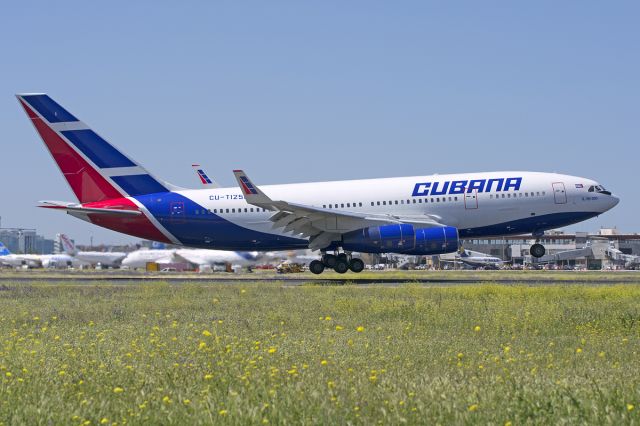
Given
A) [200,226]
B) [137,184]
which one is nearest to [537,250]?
[200,226]

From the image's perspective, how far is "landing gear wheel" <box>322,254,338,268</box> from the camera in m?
40.9

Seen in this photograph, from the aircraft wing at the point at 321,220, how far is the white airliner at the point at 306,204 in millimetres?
54

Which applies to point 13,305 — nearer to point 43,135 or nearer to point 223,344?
point 223,344

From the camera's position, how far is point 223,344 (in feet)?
41.9

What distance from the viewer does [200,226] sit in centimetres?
4125

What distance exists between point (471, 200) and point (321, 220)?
6.92 metres

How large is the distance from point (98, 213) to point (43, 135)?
4.65 m

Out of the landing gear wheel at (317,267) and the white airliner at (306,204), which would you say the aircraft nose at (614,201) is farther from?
the landing gear wheel at (317,267)

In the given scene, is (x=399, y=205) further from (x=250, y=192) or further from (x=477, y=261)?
(x=477, y=261)

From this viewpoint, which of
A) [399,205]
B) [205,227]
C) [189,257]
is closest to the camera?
[399,205]

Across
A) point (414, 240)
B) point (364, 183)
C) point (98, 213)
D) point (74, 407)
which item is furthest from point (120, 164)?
point (74, 407)

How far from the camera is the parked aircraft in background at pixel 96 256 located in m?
87.9

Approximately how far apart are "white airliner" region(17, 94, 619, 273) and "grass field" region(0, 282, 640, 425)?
17.5 metres

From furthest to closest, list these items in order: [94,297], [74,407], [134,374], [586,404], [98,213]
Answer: [98,213] → [94,297] → [134,374] → [74,407] → [586,404]
